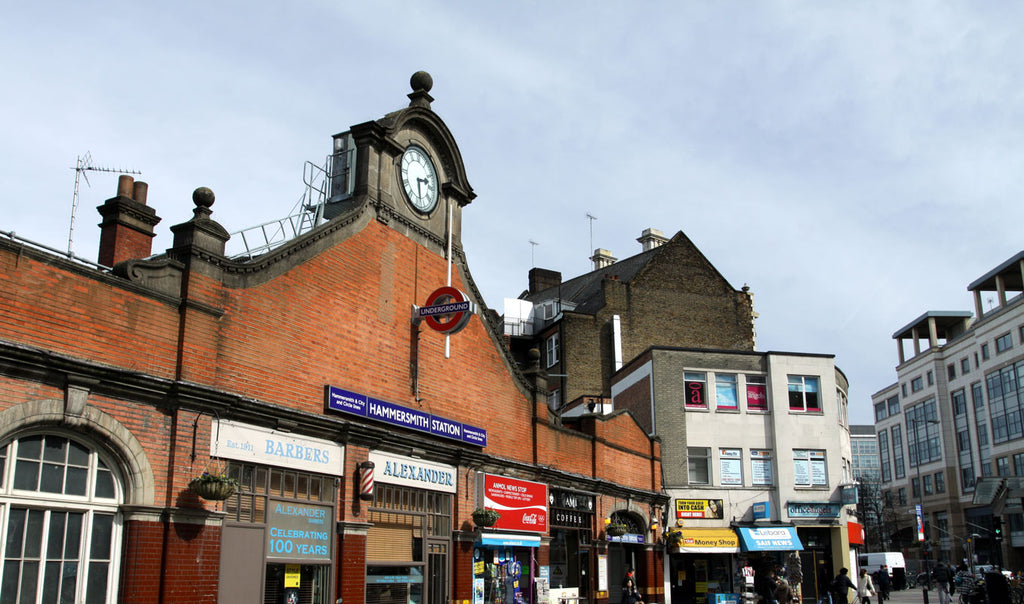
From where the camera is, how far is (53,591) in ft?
39.0

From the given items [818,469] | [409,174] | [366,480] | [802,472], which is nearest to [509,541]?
[366,480]

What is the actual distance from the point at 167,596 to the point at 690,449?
2333 cm

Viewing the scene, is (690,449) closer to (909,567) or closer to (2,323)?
(2,323)

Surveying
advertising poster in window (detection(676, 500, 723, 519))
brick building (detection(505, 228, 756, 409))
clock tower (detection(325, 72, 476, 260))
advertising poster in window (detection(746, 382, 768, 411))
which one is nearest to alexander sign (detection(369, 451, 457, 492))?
clock tower (detection(325, 72, 476, 260))

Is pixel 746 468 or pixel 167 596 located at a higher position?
pixel 746 468

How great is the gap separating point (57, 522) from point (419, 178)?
11.4 metres

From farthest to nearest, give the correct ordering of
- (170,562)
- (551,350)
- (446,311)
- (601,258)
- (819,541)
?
(601,258)
(551,350)
(819,541)
(446,311)
(170,562)

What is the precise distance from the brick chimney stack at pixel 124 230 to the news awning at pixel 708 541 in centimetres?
2174

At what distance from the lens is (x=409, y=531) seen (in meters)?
18.9

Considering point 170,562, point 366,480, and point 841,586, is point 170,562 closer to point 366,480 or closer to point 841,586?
point 366,480

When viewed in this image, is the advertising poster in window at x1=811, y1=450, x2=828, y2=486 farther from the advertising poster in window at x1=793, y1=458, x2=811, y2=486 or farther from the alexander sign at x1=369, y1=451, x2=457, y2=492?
the alexander sign at x1=369, y1=451, x2=457, y2=492

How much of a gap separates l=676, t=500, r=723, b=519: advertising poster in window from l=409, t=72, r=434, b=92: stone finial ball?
59.7 ft

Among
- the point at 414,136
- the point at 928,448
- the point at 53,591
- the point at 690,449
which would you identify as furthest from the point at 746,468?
the point at 928,448

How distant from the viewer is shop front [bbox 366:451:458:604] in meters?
17.9
